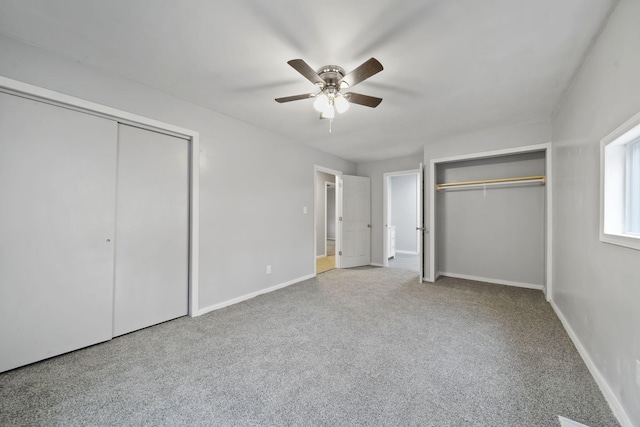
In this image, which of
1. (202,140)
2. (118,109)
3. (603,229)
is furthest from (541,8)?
(118,109)

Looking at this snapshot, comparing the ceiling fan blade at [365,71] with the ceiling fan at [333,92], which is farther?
the ceiling fan at [333,92]

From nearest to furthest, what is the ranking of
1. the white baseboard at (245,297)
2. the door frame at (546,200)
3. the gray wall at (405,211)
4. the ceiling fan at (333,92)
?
the ceiling fan at (333,92) < the white baseboard at (245,297) < the door frame at (546,200) < the gray wall at (405,211)

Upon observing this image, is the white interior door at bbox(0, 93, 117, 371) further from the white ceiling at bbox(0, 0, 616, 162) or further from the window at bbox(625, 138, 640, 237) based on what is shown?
the window at bbox(625, 138, 640, 237)

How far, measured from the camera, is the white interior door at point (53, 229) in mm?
1803

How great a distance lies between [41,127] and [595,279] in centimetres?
432

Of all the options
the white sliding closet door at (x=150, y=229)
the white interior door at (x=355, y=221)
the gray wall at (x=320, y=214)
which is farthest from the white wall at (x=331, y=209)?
the white sliding closet door at (x=150, y=229)

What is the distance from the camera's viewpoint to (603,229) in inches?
64.9

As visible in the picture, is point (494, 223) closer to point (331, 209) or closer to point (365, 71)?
point (365, 71)

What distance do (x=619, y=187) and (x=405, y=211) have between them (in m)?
6.01

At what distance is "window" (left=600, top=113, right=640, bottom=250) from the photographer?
1514 millimetres

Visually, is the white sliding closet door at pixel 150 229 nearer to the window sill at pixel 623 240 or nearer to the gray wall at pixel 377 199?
the window sill at pixel 623 240

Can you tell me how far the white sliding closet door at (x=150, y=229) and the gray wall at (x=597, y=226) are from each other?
352 centimetres

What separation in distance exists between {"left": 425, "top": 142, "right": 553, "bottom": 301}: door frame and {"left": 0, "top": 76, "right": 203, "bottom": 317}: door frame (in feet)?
11.6

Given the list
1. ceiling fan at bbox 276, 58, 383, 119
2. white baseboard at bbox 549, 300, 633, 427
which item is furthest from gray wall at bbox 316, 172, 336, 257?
white baseboard at bbox 549, 300, 633, 427
